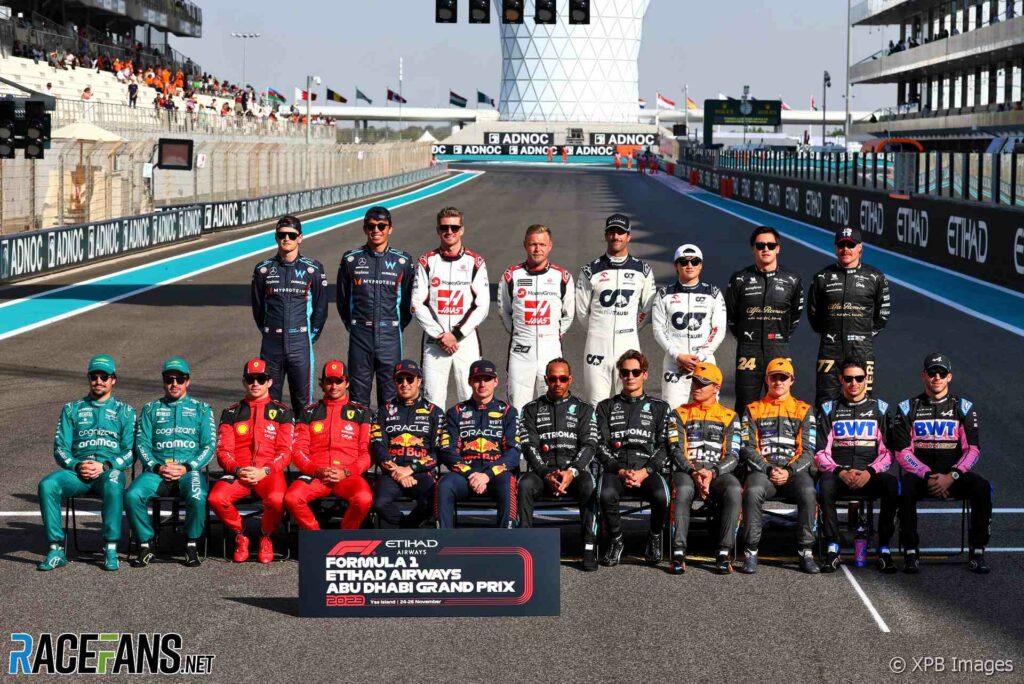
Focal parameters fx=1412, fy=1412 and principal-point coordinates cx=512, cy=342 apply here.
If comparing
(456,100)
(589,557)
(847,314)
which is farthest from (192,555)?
(456,100)

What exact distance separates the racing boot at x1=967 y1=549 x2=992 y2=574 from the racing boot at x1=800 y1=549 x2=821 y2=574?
3.24 feet

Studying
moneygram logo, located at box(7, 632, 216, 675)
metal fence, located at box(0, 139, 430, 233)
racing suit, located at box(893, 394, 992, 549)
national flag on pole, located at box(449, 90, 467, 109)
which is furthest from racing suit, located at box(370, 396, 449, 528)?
national flag on pole, located at box(449, 90, 467, 109)

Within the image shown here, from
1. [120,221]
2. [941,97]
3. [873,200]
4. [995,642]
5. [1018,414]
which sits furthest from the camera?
[941,97]

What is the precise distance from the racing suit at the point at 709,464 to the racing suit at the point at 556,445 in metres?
0.59

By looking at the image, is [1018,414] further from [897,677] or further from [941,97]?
[941,97]

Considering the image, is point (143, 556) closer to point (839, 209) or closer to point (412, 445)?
point (412, 445)

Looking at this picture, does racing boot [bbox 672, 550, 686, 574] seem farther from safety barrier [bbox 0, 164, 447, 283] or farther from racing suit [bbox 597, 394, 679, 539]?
safety barrier [bbox 0, 164, 447, 283]

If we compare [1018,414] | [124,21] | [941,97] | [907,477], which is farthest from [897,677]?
[124,21]

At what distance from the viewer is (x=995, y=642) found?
25.8ft

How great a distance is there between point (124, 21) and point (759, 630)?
275 ft

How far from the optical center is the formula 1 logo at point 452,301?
1202cm

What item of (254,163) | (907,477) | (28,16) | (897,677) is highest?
(28,16)

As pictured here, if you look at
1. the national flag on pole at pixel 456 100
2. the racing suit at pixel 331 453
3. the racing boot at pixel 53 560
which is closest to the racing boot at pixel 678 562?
the racing suit at pixel 331 453
